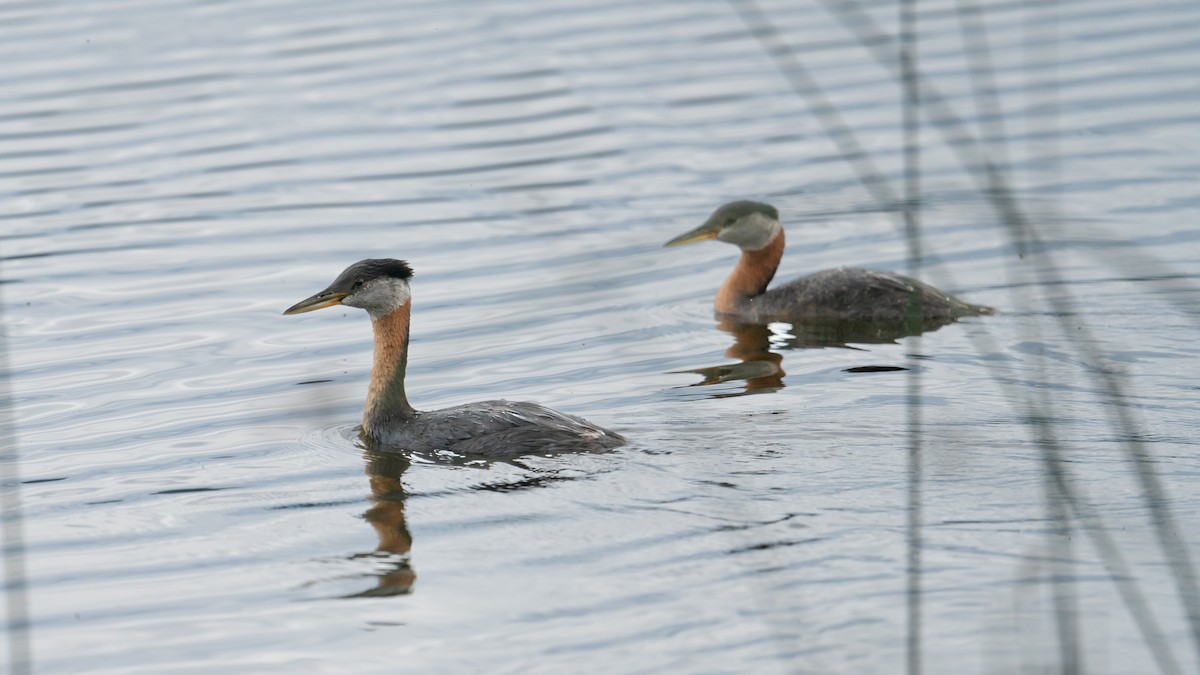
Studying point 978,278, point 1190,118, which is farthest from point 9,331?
point 1190,118

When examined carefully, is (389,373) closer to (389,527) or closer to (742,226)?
(389,527)

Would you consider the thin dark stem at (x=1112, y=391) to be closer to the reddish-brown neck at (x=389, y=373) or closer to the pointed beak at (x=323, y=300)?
the reddish-brown neck at (x=389, y=373)

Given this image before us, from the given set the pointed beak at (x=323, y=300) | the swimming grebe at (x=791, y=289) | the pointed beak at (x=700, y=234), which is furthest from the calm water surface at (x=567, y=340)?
the pointed beak at (x=323, y=300)

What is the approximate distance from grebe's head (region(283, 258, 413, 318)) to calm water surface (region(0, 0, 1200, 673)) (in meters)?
0.59

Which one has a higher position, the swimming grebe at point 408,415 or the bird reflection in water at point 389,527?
the swimming grebe at point 408,415

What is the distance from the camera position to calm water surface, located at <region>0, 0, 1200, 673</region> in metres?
6.62

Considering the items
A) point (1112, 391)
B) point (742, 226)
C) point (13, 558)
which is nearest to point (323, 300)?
point (13, 558)

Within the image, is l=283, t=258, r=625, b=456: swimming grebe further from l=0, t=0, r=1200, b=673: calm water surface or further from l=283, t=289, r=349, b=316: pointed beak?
l=0, t=0, r=1200, b=673: calm water surface

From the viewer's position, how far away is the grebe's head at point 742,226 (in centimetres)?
1257

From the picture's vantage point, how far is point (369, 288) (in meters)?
9.65

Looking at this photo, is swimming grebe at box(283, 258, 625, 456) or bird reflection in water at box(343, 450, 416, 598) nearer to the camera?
bird reflection in water at box(343, 450, 416, 598)

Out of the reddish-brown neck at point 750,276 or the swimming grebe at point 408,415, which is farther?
the reddish-brown neck at point 750,276

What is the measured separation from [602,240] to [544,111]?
4.19m

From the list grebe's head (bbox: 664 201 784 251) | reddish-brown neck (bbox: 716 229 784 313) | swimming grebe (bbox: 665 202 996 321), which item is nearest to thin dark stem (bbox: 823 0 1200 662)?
swimming grebe (bbox: 665 202 996 321)
